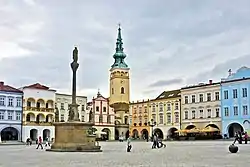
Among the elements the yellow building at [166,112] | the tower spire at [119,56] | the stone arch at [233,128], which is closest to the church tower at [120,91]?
the tower spire at [119,56]

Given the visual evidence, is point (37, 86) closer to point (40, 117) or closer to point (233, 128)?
point (40, 117)

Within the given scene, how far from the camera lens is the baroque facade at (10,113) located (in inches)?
2815

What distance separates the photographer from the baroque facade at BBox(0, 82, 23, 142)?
7151cm

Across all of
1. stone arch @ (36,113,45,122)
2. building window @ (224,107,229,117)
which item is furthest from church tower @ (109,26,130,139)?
building window @ (224,107,229,117)

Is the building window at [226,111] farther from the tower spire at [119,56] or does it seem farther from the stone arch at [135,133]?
the tower spire at [119,56]

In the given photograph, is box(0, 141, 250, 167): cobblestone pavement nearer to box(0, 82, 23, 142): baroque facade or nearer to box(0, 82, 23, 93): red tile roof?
box(0, 82, 23, 142): baroque facade

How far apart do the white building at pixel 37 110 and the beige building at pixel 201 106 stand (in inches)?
966

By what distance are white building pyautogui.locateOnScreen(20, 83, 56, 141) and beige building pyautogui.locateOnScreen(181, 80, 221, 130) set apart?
2453cm

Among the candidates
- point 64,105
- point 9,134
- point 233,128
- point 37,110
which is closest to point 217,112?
point 233,128

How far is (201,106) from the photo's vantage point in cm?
7781

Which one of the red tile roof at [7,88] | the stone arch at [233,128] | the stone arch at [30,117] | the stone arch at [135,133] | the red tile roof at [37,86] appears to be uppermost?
the red tile roof at [37,86]

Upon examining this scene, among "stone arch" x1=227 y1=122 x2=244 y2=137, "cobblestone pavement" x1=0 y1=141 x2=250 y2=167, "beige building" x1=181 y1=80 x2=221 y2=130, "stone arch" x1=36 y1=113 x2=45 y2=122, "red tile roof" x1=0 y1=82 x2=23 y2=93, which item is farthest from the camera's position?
"stone arch" x1=36 y1=113 x2=45 y2=122

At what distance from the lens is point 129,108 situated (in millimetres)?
103062

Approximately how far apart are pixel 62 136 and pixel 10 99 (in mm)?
45012
